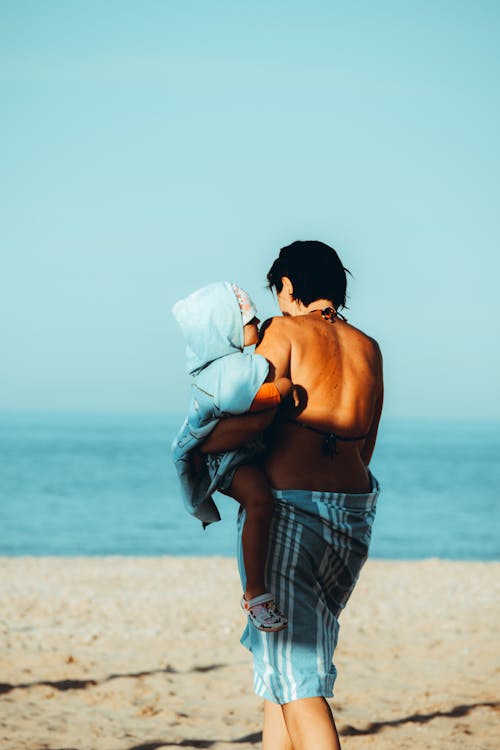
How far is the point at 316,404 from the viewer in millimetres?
2736

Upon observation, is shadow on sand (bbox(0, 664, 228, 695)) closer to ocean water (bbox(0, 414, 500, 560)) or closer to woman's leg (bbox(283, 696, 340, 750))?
woman's leg (bbox(283, 696, 340, 750))

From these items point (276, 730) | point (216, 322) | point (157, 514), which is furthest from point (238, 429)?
point (157, 514)

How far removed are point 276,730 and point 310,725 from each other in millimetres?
274

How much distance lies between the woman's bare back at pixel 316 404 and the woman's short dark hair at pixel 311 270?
0.10 metres

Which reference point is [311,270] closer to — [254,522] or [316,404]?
[316,404]

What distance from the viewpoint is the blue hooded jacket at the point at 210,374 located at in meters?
2.63

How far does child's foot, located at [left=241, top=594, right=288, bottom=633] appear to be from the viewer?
104 inches

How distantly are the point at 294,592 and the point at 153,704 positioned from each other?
8.56ft

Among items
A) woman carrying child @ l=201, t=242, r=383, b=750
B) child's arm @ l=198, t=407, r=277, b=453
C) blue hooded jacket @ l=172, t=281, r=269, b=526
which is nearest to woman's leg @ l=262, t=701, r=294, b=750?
woman carrying child @ l=201, t=242, r=383, b=750

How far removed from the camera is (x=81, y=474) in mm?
45781

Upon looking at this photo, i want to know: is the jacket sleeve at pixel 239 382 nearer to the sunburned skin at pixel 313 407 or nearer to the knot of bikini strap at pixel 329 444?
the sunburned skin at pixel 313 407

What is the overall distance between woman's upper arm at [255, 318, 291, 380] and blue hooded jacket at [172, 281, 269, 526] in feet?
0.19

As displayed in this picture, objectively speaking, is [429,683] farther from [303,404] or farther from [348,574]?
[303,404]

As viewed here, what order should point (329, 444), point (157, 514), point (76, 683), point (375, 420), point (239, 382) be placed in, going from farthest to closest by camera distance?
1. point (157, 514)
2. point (76, 683)
3. point (375, 420)
4. point (329, 444)
5. point (239, 382)
